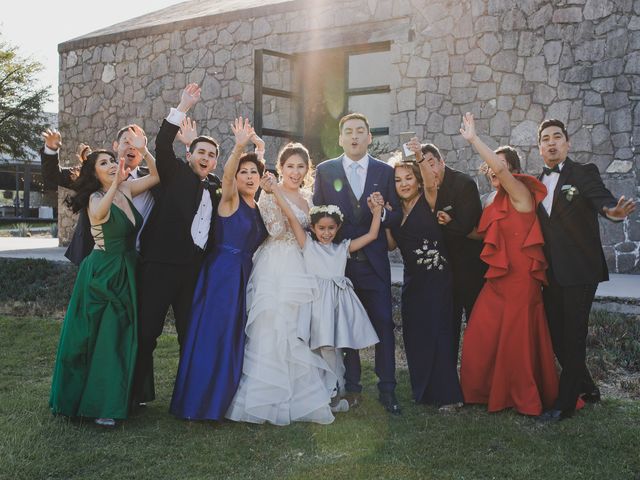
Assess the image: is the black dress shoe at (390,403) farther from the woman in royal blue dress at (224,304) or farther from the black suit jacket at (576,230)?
the black suit jacket at (576,230)

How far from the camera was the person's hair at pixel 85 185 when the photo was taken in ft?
14.4

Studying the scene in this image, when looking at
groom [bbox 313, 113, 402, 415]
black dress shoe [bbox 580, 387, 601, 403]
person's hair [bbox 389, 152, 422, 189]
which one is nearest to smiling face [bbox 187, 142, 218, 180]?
groom [bbox 313, 113, 402, 415]

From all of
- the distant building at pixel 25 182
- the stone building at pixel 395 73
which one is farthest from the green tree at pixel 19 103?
the stone building at pixel 395 73

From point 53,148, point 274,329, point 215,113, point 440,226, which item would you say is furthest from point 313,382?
point 215,113

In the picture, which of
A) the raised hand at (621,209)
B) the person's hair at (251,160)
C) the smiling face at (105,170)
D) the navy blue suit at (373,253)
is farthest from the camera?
the navy blue suit at (373,253)

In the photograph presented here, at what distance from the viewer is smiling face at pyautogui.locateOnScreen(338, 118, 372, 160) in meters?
4.69

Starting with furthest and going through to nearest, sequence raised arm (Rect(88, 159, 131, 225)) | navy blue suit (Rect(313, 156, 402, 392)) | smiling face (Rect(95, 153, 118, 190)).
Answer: navy blue suit (Rect(313, 156, 402, 392)) → smiling face (Rect(95, 153, 118, 190)) → raised arm (Rect(88, 159, 131, 225))

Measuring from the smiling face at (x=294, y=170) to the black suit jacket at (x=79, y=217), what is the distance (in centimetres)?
131

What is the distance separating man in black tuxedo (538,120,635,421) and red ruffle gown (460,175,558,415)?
0.31 feet

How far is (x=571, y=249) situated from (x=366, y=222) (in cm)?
130

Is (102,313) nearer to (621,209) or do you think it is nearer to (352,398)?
(352,398)

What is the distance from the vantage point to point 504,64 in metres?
9.52

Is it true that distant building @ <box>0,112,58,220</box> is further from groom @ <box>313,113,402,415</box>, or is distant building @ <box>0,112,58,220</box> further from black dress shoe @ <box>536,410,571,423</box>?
black dress shoe @ <box>536,410,571,423</box>

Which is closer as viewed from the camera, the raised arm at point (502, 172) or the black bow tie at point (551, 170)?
the raised arm at point (502, 172)
